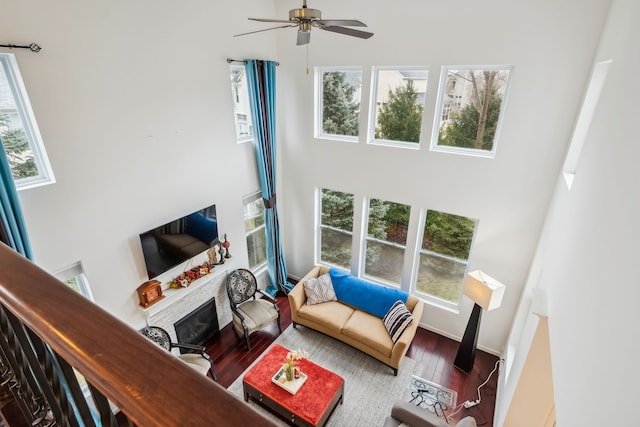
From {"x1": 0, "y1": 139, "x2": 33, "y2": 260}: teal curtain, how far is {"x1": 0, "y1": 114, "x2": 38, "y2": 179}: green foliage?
0.32 m

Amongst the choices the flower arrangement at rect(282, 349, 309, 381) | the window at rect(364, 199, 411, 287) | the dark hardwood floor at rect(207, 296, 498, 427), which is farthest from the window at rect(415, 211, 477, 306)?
the flower arrangement at rect(282, 349, 309, 381)

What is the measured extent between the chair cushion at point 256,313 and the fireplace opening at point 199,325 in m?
0.36

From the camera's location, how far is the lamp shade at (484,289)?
13.8 feet

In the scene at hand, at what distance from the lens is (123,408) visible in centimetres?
55

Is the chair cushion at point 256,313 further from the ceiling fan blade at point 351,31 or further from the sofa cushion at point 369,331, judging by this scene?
the ceiling fan blade at point 351,31

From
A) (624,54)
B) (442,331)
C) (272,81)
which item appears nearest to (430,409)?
(442,331)

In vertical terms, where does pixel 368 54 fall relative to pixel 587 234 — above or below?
above

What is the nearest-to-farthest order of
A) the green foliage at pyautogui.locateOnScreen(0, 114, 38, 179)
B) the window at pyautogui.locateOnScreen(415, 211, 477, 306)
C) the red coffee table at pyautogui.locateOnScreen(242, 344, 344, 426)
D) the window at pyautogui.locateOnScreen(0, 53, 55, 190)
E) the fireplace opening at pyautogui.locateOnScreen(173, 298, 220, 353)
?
the window at pyautogui.locateOnScreen(0, 53, 55, 190), the green foliage at pyautogui.locateOnScreen(0, 114, 38, 179), the red coffee table at pyautogui.locateOnScreen(242, 344, 344, 426), the fireplace opening at pyautogui.locateOnScreen(173, 298, 220, 353), the window at pyautogui.locateOnScreen(415, 211, 477, 306)

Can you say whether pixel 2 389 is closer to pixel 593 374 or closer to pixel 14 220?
pixel 593 374

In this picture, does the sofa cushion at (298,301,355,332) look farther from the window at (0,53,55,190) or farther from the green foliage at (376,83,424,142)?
the window at (0,53,55,190)

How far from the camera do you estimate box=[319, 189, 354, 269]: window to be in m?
5.85

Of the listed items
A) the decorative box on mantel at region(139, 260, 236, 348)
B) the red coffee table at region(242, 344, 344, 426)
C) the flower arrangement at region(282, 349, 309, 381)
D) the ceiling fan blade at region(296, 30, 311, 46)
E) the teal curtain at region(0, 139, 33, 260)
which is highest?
the ceiling fan blade at region(296, 30, 311, 46)

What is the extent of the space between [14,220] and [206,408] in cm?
332

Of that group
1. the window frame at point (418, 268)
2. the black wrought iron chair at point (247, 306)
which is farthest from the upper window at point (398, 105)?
the black wrought iron chair at point (247, 306)
